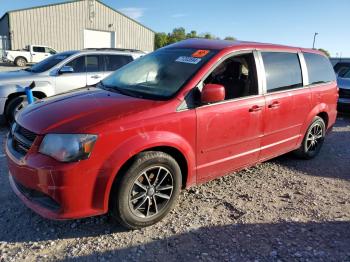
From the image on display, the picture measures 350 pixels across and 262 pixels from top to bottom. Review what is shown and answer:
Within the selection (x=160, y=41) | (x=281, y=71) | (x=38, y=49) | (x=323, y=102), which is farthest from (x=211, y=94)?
(x=160, y=41)

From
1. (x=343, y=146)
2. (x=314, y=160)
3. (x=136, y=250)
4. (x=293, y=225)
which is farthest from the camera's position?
(x=343, y=146)

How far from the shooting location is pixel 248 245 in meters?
3.24

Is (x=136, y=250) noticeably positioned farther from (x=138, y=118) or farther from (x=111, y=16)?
(x=111, y=16)

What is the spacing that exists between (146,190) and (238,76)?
6.67 ft

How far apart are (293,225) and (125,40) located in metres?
37.4

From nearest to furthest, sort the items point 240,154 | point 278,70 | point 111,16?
→ point 240,154 < point 278,70 < point 111,16

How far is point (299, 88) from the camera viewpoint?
16.3 feet

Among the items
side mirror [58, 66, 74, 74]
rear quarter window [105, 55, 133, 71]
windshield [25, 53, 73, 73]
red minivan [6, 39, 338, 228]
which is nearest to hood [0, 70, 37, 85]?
windshield [25, 53, 73, 73]

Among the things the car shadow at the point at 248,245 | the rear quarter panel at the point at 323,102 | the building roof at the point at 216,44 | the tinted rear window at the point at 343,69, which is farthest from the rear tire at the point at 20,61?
the car shadow at the point at 248,245

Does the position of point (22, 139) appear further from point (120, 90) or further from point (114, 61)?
point (114, 61)

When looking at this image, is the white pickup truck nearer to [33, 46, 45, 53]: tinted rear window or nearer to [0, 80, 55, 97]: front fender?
[33, 46, 45, 53]: tinted rear window

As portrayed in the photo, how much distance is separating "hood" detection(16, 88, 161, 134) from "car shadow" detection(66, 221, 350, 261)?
3.73ft

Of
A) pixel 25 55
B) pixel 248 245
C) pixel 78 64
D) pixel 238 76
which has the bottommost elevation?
pixel 248 245

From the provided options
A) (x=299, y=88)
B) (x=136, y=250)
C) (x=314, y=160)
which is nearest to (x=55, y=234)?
(x=136, y=250)
